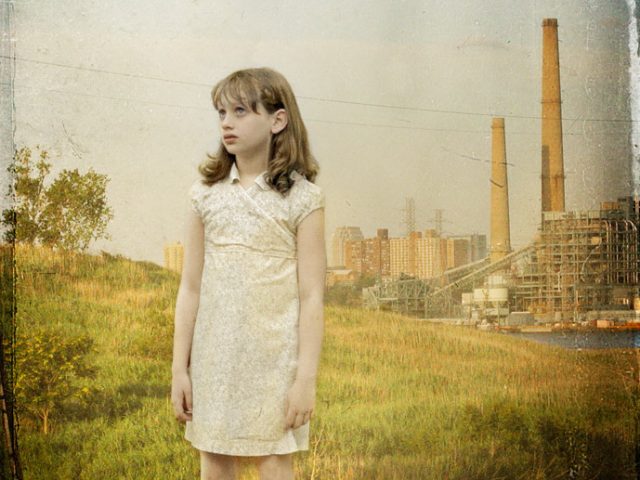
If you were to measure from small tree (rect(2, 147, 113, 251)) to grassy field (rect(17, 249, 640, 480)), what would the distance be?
0.32 feet

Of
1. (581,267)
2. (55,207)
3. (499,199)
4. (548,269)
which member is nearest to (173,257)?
(55,207)

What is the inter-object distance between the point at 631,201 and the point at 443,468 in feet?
5.26

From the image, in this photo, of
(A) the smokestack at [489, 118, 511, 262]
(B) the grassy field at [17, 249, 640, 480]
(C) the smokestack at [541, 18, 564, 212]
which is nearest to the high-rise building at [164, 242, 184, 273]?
(B) the grassy field at [17, 249, 640, 480]

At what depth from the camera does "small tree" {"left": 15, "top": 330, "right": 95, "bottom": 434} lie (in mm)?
4523

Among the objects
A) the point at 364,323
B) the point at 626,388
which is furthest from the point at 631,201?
the point at 364,323

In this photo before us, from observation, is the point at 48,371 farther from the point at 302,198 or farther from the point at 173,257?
the point at 302,198

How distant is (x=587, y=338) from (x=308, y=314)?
85.8 inches

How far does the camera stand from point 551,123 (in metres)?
4.69

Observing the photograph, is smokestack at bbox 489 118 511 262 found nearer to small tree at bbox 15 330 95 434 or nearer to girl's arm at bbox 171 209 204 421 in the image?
girl's arm at bbox 171 209 204 421

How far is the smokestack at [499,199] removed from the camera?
4.58 metres

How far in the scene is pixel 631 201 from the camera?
4867 mm

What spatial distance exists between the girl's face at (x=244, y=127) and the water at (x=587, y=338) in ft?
6.55

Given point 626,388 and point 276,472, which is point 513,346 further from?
point 276,472

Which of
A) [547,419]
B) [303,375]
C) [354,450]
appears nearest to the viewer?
[303,375]
